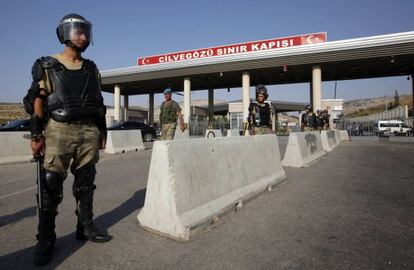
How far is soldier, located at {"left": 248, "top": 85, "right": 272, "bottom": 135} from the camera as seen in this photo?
7684 mm

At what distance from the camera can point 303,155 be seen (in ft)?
31.0

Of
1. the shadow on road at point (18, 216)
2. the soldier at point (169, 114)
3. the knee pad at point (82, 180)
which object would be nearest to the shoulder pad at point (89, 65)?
the knee pad at point (82, 180)

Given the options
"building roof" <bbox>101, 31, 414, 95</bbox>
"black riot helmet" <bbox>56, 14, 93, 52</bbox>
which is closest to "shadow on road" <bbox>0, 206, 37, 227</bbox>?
"black riot helmet" <bbox>56, 14, 93, 52</bbox>

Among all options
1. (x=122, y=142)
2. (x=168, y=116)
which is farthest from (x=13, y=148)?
(x=168, y=116)

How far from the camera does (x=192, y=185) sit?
3734mm

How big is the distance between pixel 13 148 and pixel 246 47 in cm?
2294

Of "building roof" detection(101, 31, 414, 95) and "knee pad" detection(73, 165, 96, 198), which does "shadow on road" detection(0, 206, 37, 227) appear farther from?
"building roof" detection(101, 31, 414, 95)

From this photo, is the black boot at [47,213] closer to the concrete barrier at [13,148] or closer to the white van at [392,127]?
the concrete barrier at [13,148]

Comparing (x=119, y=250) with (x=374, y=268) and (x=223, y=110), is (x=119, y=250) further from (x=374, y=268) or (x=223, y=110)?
(x=223, y=110)

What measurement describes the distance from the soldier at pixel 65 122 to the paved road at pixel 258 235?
0.34m

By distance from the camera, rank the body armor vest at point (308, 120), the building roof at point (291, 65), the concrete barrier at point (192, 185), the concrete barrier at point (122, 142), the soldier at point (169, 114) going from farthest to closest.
→ the building roof at point (291, 65), the body armor vest at point (308, 120), the concrete barrier at point (122, 142), the soldier at point (169, 114), the concrete barrier at point (192, 185)

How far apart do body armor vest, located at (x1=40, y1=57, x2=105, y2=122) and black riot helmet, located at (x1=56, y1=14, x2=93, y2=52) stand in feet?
0.86

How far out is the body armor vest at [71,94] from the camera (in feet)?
9.69

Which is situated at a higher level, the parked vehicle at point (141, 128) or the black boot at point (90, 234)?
the parked vehicle at point (141, 128)
